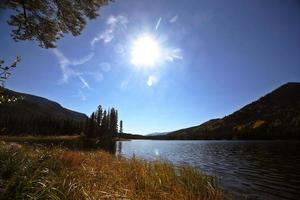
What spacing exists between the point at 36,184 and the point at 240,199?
11.5 meters

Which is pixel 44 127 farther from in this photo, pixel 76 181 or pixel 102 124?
pixel 76 181

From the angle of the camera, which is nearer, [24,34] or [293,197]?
[24,34]

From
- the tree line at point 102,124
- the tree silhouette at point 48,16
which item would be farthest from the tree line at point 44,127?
the tree silhouette at point 48,16

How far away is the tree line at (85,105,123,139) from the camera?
391 feet

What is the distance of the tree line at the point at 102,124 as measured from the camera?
391 feet

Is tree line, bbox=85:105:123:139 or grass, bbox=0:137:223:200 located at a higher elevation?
tree line, bbox=85:105:123:139

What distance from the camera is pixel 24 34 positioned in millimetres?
12305

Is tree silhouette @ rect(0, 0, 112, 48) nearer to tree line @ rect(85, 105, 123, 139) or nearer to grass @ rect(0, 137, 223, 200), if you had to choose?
grass @ rect(0, 137, 223, 200)

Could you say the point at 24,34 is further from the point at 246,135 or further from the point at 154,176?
the point at 246,135

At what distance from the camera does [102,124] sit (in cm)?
13412

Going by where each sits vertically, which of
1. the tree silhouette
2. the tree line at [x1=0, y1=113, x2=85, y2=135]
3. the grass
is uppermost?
the tree line at [x1=0, y1=113, x2=85, y2=135]

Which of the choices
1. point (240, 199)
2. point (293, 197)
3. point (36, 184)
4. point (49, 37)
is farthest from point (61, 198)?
point (293, 197)

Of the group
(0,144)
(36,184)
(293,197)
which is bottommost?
(293,197)

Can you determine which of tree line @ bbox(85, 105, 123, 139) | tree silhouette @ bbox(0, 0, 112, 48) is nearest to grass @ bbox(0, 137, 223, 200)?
tree silhouette @ bbox(0, 0, 112, 48)
